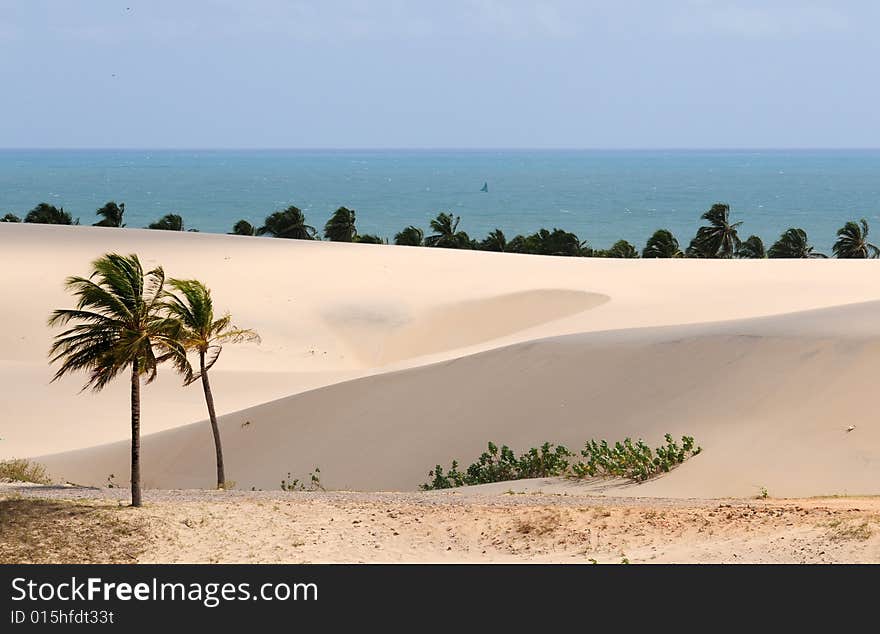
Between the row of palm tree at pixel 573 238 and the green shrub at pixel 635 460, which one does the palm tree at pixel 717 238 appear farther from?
the green shrub at pixel 635 460

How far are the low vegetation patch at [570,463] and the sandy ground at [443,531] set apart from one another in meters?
2.77

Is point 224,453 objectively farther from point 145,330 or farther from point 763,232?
point 763,232

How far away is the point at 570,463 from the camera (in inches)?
848

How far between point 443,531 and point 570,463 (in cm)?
678

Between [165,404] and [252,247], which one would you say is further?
[252,247]

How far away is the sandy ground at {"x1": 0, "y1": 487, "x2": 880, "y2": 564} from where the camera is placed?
13633 millimetres

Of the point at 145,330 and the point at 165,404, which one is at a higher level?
the point at 145,330

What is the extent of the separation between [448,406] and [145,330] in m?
11.2

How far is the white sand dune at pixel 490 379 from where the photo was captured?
69.0 feet

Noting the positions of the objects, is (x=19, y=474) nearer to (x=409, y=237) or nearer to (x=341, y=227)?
(x=341, y=227)

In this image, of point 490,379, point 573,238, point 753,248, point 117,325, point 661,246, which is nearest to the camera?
point 117,325

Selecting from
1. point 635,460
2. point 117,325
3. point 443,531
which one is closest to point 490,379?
point 635,460

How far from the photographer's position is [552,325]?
Answer: 41969 mm
